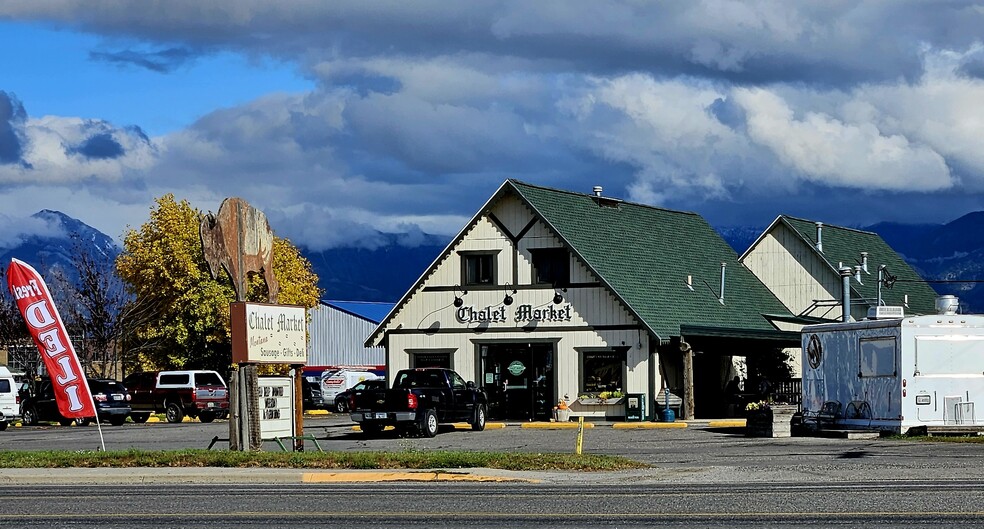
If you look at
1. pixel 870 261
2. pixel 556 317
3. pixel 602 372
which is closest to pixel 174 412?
pixel 556 317

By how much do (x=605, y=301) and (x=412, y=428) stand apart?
10.7 metres

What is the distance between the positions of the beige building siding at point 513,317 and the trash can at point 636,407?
568 millimetres

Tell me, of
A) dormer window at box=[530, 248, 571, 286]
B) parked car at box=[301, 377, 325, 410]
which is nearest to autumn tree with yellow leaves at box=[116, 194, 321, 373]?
parked car at box=[301, 377, 325, 410]

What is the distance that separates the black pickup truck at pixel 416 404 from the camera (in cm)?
3512

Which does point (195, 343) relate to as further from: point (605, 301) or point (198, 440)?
point (198, 440)

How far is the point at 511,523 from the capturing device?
14.4 meters

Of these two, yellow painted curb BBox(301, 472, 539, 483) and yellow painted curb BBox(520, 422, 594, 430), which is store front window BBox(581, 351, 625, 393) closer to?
yellow painted curb BBox(520, 422, 594, 430)

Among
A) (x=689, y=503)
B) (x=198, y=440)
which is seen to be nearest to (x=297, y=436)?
(x=198, y=440)

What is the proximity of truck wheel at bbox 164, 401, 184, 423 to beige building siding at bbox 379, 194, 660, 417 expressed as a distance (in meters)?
8.10

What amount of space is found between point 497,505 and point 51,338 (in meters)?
12.3

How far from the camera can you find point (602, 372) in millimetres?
44750

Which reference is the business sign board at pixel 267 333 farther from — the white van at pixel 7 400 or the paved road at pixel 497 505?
the white van at pixel 7 400

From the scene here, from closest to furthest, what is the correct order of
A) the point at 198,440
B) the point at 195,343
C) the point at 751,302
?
the point at 198,440 < the point at 751,302 < the point at 195,343

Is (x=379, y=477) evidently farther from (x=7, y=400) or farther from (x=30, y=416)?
(x=30, y=416)
